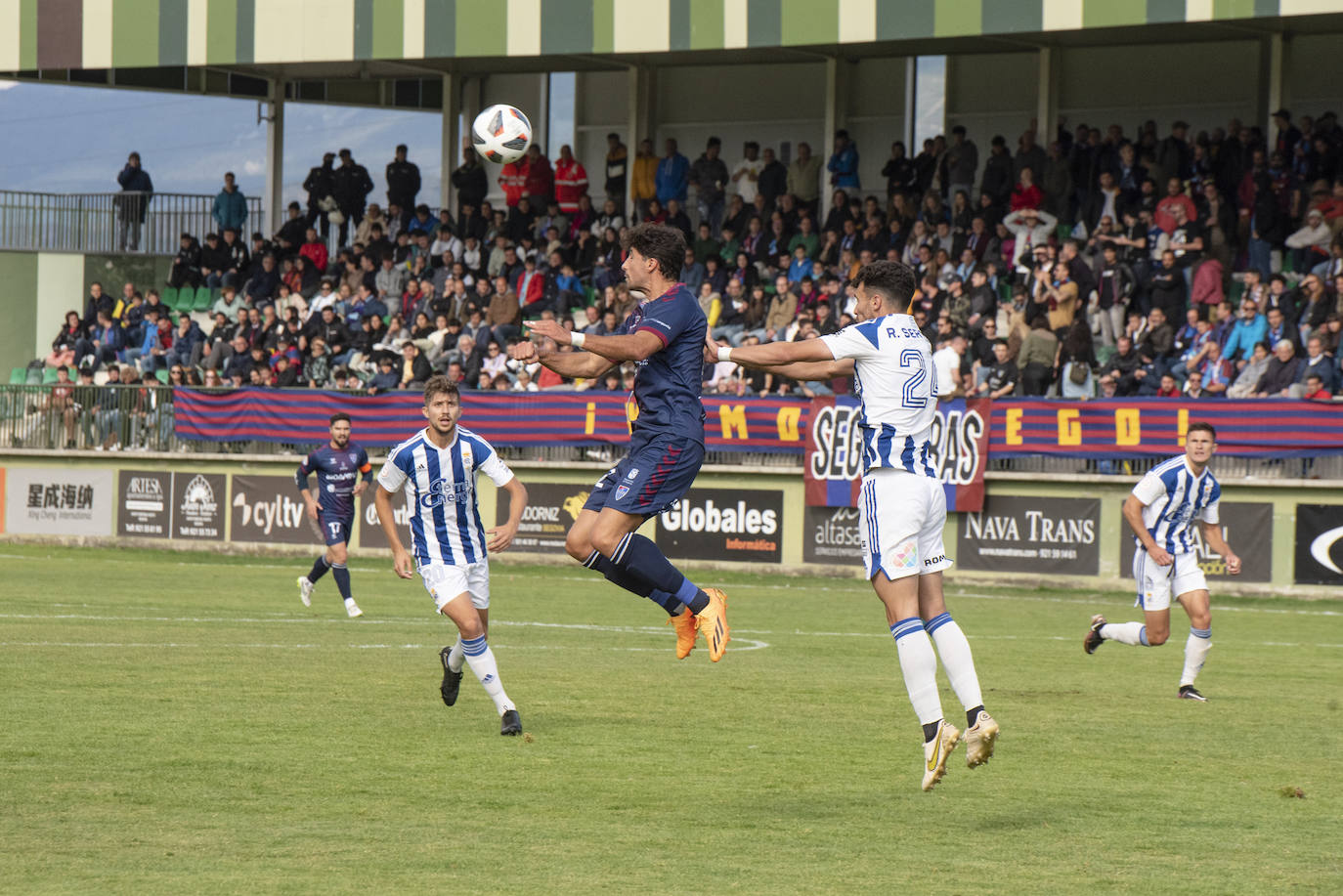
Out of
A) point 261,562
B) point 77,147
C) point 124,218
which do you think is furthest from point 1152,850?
point 77,147

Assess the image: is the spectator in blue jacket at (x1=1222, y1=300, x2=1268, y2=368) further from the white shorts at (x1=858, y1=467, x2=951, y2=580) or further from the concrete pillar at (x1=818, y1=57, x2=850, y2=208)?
the white shorts at (x1=858, y1=467, x2=951, y2=580)

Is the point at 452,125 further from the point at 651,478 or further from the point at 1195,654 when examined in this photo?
the point at 651,478

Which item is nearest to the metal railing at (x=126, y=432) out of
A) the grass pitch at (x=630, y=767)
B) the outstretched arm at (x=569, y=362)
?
the grass pitch at (x=630, y=767)

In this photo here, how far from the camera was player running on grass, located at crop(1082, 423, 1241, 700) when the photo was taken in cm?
1273

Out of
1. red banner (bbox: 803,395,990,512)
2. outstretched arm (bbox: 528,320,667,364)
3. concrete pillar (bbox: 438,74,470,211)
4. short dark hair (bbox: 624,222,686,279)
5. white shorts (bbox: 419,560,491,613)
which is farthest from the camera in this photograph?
concrete pillar (bbox: 438,74,470,211)

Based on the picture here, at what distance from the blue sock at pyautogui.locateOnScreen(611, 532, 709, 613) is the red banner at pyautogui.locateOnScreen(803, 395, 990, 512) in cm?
1414

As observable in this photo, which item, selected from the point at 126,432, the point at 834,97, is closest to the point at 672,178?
the point at 834,97

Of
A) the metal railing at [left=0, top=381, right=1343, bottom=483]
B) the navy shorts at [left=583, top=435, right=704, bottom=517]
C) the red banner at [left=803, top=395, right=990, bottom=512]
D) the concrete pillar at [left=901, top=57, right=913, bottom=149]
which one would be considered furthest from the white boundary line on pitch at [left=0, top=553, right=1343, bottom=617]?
the navy shorts at [left=583, top=435, right=704, bottom=517]

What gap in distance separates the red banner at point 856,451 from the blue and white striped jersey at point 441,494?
12.9m

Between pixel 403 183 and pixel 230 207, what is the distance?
4648 millimetres

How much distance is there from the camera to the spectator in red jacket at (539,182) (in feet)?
108

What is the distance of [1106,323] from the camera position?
24.5m

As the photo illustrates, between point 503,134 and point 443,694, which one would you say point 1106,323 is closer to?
point 503,134

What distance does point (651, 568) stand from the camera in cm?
892
